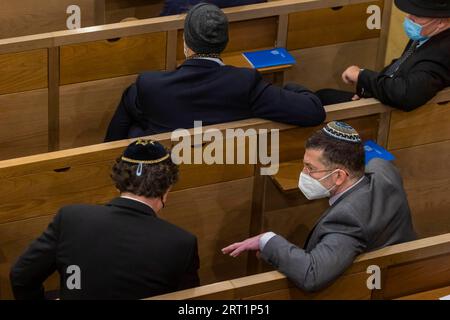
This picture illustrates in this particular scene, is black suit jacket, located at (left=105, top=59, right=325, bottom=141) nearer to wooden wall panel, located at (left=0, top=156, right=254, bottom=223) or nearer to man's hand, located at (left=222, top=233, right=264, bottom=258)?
wooden wall panel, located at (left=0, top=156, right=254, bottom=223)

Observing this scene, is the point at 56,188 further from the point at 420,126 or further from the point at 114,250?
the point at 420,126

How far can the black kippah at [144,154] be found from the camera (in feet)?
10.3

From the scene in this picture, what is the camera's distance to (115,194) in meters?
3.70

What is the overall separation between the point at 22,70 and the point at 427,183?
185cm

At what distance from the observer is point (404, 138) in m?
4.06

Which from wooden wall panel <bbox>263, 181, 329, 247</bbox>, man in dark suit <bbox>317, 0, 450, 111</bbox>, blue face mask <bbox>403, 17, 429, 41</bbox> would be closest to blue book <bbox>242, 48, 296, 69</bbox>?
man in dark suit <bbox>317, 0, 450, 111</bbox>

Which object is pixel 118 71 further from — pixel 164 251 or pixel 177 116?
pixel 164 251

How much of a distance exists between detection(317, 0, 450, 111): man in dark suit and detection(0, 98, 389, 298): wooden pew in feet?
0.33

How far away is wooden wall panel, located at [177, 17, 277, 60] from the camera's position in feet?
15.1

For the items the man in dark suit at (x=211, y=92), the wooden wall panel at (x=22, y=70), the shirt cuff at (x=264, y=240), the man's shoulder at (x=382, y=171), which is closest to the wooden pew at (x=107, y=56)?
the wooden wall panel at (x=22, y=70)

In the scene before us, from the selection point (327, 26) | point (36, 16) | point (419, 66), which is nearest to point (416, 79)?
point (419, 66)

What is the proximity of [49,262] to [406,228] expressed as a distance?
4.09 feet

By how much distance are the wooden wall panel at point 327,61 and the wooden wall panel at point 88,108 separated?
93 cm

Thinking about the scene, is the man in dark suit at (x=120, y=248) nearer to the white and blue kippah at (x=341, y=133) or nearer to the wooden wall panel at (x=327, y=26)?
the white and blue kippah at (x=341, y=133)
